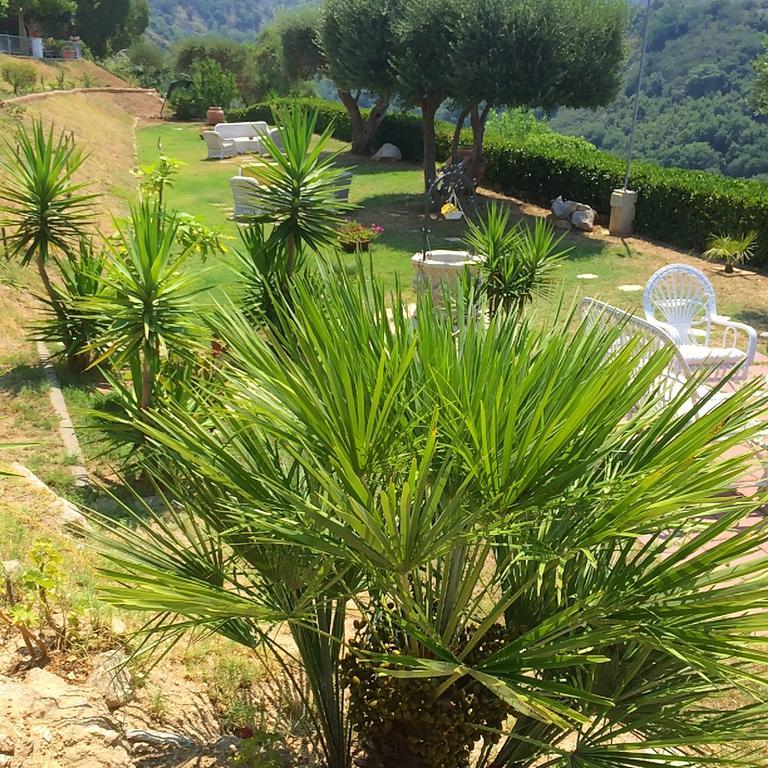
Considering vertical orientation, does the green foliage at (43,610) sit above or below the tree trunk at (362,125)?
below

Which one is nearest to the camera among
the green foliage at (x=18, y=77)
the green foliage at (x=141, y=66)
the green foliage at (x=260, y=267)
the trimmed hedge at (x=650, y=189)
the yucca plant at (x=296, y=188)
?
the yucca plant at (x=296, y=188)

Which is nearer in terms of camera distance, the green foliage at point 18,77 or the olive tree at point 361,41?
the olive tree at point 361,41

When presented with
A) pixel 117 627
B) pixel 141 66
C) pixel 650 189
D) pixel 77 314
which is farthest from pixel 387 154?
pixel 141 66

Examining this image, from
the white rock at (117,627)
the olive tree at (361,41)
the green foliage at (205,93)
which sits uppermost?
the olive tree at (361,41)

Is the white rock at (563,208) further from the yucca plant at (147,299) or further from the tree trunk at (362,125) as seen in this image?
the yucca plant at (147,299)

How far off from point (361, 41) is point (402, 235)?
505 centimetres

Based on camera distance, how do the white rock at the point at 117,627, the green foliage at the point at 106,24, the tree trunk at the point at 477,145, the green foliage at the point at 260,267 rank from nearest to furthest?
the white rock at the point at 117,627 → the green foliage at the point at 260,267 → the tree trunk at the point at 477,145 → the green foliage at the point at 106,24

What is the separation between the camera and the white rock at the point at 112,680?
2.63 m

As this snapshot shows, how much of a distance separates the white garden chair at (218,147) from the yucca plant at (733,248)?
15171mm

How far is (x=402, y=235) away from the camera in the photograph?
1448 cm

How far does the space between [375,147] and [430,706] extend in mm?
23728

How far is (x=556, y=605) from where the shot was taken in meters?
2.29

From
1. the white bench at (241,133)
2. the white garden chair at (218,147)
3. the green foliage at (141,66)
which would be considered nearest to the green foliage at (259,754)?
the white garden chair at (218,147)

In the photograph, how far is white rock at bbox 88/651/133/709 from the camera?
263 centimetres
